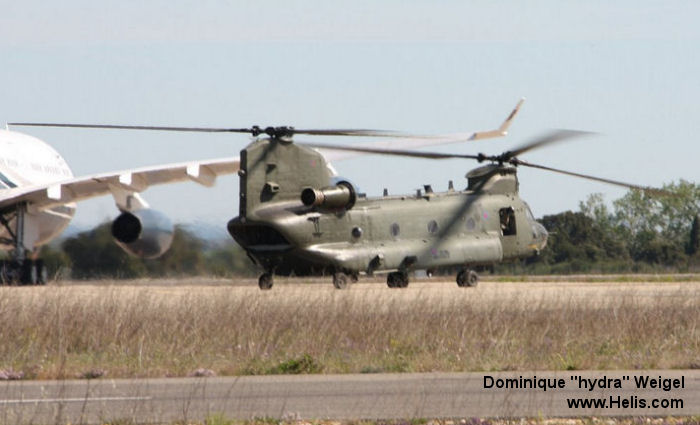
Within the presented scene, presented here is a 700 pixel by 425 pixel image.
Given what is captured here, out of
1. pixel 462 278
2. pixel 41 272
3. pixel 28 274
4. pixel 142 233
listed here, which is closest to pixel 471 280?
pixel 462 278

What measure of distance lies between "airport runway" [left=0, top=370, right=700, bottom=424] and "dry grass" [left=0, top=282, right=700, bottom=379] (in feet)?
3.07

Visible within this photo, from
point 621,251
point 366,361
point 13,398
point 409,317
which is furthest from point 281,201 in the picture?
point 621,251

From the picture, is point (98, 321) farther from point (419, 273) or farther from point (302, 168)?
point (419, 273)

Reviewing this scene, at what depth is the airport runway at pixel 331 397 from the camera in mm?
12586

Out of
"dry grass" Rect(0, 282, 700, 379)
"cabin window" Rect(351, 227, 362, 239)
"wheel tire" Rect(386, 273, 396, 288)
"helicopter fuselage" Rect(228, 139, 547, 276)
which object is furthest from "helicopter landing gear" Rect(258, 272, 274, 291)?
"dry grass" Rect(0, 282, 700, 379)

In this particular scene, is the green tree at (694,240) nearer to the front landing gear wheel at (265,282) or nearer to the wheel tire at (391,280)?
the wheel tire at (391,280)

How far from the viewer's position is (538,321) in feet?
76.5

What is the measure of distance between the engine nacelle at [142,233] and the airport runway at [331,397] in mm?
23214

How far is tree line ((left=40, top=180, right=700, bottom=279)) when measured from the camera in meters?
40.8

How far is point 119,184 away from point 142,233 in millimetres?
1620

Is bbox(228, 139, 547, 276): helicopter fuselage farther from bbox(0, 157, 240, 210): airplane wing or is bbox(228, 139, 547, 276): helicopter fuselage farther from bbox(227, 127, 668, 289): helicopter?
bbox(0, 157, 240, 210): airplane wing

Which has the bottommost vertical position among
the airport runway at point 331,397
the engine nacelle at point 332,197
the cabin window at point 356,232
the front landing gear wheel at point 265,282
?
the airport runway at point 331,397

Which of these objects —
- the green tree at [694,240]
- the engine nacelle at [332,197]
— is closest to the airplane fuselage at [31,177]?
the engine nacelle at [332,197]

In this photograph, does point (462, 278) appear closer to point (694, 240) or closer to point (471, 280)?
point (471, 280)
